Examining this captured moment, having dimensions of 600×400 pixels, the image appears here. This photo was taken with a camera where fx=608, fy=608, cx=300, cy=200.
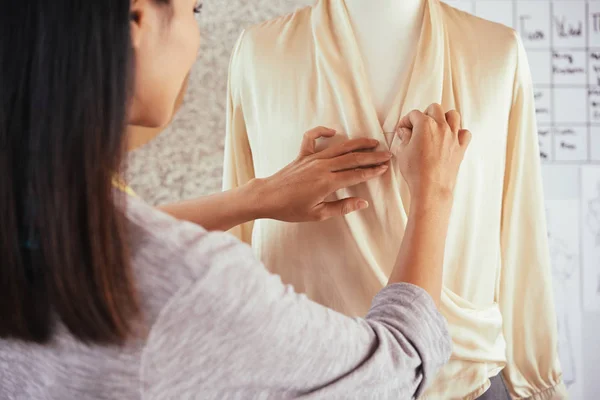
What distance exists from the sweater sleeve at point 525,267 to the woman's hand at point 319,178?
0.22m

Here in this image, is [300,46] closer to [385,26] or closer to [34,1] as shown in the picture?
[385,26]

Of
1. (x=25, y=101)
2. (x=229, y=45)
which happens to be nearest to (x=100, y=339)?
(x=25, y=101)

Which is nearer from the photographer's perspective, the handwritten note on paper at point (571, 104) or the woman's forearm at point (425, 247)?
the woman's forearm at point (425, 247)

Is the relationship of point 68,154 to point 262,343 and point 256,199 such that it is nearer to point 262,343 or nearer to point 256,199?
point 262,343

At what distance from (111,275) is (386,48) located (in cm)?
54

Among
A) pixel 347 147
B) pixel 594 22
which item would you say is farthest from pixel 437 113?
pixel 594 22

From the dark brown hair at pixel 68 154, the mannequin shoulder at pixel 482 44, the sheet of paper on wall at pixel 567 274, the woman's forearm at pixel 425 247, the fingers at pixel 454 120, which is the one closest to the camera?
the dark brown hair at pixel 68 154

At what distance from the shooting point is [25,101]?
0.52 metres

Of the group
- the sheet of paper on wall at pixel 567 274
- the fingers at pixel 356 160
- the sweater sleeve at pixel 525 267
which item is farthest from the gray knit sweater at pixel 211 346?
the sheet of paper on wall at pixel 567 274

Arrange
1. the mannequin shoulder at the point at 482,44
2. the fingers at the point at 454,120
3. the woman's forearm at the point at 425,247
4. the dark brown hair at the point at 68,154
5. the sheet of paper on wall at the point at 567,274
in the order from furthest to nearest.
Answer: the sheet of paper on wall at the point at 567,274
the mannequin shoulder at the point at 482,44
the fingers at the point at 454,120
the woman's forearm at the point at 425,247
the dark brown hair at the point at 68,154

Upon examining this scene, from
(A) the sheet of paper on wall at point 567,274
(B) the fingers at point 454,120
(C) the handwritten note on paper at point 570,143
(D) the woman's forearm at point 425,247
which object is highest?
(B) the fingers at point 454,120

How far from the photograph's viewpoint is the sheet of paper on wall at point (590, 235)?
167cm

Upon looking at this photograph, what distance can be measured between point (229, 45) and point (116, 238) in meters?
1.11

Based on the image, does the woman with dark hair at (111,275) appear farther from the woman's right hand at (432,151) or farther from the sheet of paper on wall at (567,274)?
the sheet of paper on wall at (567,274)
